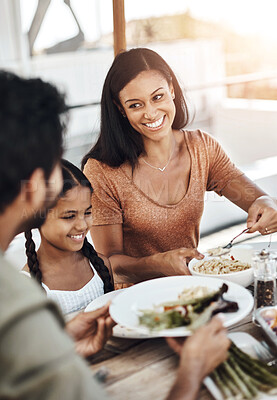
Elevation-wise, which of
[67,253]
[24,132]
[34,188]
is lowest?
[67,253]

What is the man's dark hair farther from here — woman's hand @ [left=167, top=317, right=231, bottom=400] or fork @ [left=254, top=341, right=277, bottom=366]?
fork @ [left=254, top=341, right=277, bottom=366]

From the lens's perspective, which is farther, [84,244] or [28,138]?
[84,244]

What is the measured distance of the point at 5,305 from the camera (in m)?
0.77

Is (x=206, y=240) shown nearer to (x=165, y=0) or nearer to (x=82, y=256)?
(x=82, y=256)

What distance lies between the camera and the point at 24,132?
2.98 feet

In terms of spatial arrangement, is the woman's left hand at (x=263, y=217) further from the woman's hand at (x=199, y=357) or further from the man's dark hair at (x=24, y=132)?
the man's dark hair at (x=24, y=132)

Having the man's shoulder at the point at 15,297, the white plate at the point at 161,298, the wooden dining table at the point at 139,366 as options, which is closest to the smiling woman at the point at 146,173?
the white plate at the point at 161,298

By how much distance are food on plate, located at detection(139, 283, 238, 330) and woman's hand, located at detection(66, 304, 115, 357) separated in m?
0.10

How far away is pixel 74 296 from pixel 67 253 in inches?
6.2

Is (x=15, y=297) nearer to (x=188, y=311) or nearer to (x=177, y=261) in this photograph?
(x=188, y=311)

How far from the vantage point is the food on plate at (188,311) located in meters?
1.20

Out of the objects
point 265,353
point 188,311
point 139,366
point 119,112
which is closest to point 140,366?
point 139,366

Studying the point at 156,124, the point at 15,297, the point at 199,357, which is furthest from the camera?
the point at 156,124

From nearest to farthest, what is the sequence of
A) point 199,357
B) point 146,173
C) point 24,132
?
point 24,132 → point 199,357 → point 146,173
